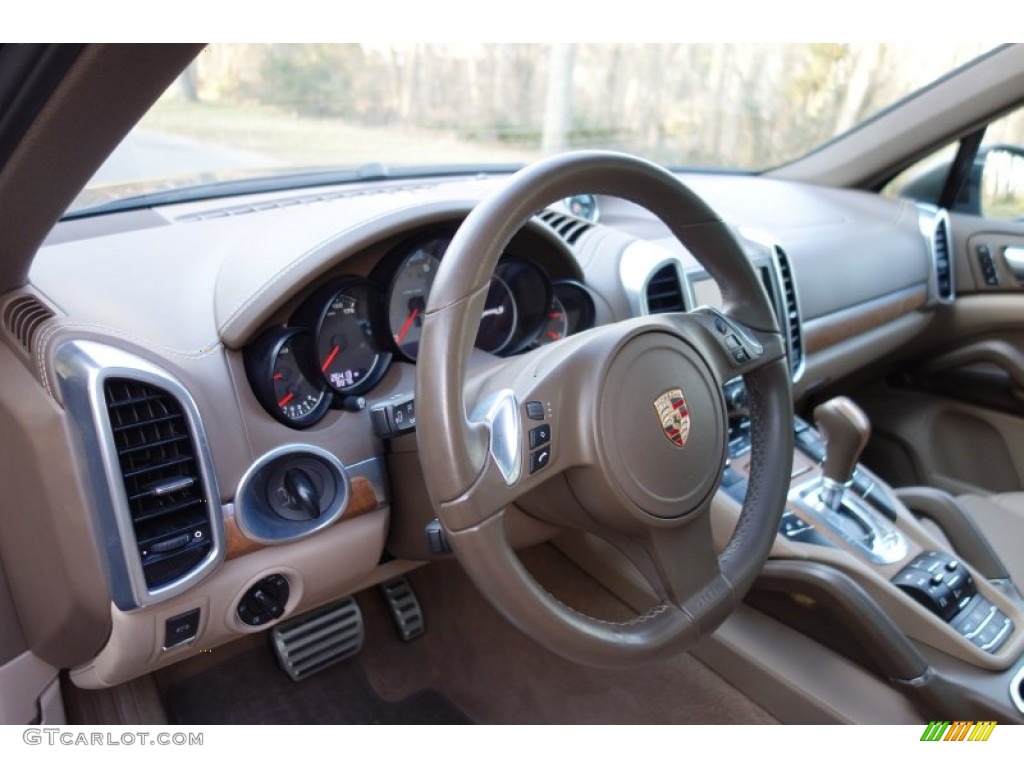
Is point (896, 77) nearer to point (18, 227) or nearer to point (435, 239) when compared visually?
point (435, 239)

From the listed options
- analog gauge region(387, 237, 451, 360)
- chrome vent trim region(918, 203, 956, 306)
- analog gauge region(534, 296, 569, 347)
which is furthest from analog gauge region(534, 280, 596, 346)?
chrome vent trim region(918, 203, 956, 306)

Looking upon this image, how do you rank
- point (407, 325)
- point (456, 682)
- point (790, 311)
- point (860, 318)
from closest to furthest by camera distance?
point (407, 325) → point (456, 682) → point (790, 311) → point (860, 318)

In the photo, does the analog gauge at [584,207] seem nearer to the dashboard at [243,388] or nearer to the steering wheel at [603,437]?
the dashboard at [243,388]

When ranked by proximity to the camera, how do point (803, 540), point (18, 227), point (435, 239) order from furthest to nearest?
point (803, 540)
point (435, 239)
point (18, 227)

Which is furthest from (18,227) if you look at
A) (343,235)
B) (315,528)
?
(315,528)

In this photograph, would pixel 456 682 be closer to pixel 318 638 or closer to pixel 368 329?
pixel 318 638

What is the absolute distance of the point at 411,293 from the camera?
1.57 m

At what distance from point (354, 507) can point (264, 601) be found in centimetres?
22

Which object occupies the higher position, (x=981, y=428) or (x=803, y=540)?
(x=803, y=540)

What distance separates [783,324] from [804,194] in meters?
0.85

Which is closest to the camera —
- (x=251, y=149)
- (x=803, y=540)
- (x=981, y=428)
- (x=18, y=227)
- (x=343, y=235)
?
(x=18, y=227)

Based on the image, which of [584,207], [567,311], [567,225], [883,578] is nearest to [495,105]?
[584,207]

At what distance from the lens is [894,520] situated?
1944 millimetres
